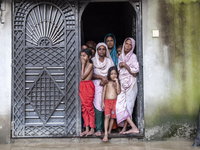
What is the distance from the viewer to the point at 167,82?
13.9ft

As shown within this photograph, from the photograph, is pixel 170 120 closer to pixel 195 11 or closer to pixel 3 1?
pixel 195 11

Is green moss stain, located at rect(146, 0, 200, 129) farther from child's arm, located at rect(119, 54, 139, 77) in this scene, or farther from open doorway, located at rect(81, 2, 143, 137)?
open doorway, located at rect(81, 2, 143, 137)

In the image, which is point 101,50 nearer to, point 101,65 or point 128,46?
point 101,65

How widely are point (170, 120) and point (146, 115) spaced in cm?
51

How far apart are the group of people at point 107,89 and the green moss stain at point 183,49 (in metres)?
0.78

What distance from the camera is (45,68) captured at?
426 cm

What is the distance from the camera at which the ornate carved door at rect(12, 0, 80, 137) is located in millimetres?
4219

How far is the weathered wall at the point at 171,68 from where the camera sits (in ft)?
13.8

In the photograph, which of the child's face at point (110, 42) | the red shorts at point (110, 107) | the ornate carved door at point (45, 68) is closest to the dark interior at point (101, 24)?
the child's face at point (110, 42)

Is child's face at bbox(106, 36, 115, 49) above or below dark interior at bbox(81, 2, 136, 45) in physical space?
below

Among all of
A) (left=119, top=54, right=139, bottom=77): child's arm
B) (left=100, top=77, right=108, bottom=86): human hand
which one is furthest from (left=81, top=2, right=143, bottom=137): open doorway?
(left=100, top=77, right=108, bottom=86): human hand

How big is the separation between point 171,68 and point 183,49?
0.47 m

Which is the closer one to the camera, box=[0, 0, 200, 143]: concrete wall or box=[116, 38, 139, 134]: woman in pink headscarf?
box=[0, 0, 200, 143]: concrete wall

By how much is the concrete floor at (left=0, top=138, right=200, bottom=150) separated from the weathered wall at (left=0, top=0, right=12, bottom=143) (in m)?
0.37
